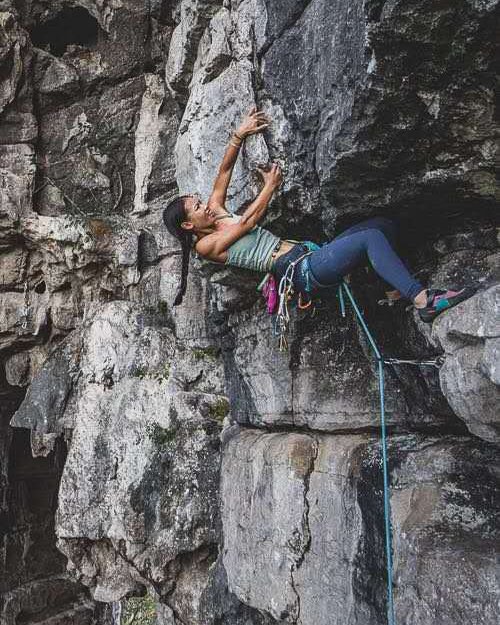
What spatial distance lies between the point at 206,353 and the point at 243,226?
303 cm

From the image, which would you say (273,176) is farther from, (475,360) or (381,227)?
(475,360)

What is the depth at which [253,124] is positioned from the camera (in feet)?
14.9

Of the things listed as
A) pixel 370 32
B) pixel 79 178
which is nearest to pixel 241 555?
pixel 370 32

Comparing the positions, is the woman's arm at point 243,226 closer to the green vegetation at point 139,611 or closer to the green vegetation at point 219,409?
the green vegetation at point 219,409

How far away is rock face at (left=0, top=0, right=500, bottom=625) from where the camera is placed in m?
3.53

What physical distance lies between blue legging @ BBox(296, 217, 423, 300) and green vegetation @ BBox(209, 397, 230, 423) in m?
2.91

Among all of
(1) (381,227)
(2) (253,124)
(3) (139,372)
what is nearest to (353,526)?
(1) (381,227)

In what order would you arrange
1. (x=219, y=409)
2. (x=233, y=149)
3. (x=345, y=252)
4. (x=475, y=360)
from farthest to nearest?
1. (x=219, y=409)
2. (x=233, y=149)
3. (x=345, y=252)
4. (x=475, y=360)

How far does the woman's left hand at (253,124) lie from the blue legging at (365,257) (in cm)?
108

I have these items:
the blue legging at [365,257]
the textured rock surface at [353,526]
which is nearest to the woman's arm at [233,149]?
the blue legging at [365,257]

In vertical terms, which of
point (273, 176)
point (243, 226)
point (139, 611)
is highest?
point (273, 176)

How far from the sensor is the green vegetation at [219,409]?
6.86 m

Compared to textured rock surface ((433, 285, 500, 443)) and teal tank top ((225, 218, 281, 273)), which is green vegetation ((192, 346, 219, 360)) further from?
textured rock surface ((433, 285, 500, 443))

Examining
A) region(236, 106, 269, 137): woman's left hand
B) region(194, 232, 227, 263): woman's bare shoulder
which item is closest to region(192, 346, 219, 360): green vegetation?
region(194, 232, 227, 263): woman's bare shoulder
